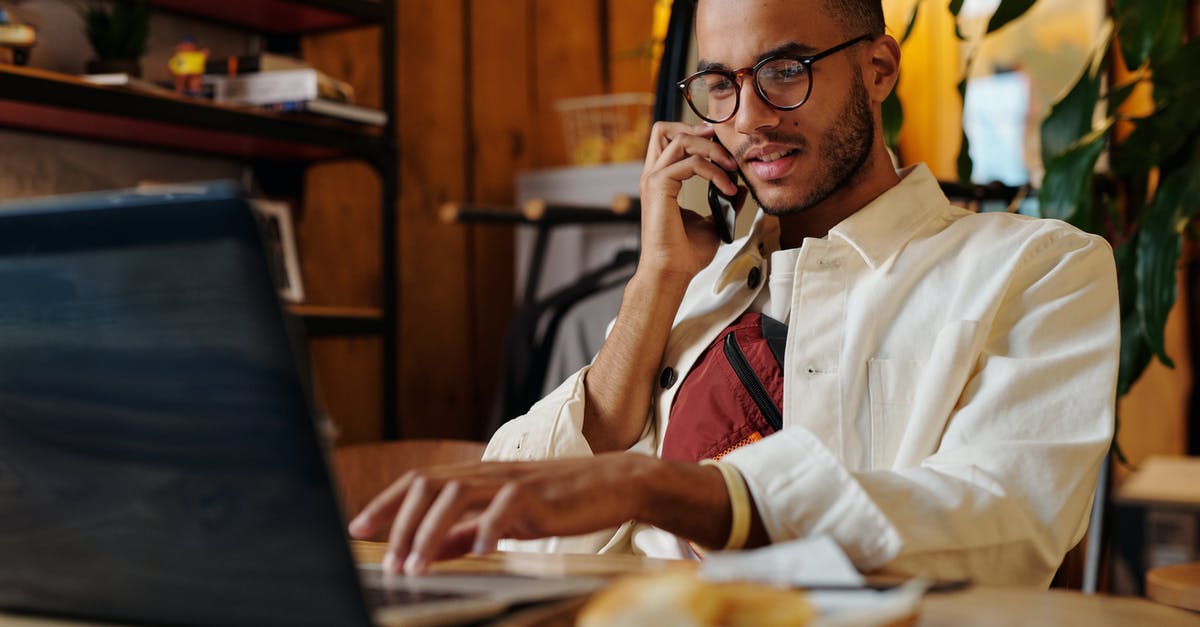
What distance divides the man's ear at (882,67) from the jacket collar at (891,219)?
14cm

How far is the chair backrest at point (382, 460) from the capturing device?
5.12ft

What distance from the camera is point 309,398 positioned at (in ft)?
1.56

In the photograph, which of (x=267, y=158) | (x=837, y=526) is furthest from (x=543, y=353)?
(x=837, y=526)

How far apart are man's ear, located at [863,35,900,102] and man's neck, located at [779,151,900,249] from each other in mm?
74

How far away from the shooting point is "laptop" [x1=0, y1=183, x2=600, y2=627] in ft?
1.56

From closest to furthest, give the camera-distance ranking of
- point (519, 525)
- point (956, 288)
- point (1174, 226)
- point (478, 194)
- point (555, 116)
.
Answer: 1. point (519, 525)
2. point (956, 288)
3. point (1174, 226)
4. point (478, 194)
5. point (555, 116)

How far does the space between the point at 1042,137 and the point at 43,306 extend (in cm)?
154

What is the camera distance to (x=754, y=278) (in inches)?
53.1

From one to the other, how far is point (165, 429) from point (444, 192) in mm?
2839

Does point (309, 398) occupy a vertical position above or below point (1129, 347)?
above

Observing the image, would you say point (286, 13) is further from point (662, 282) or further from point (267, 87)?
point (662, 282)

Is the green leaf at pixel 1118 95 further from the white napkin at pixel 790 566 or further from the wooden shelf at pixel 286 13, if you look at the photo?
the wooden shelf at pixel 286 13

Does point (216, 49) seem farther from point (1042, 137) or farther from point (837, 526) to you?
point (837, 526)

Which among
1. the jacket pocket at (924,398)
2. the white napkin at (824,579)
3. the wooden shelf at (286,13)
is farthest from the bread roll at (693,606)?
the wooden shelf at (286,13)
